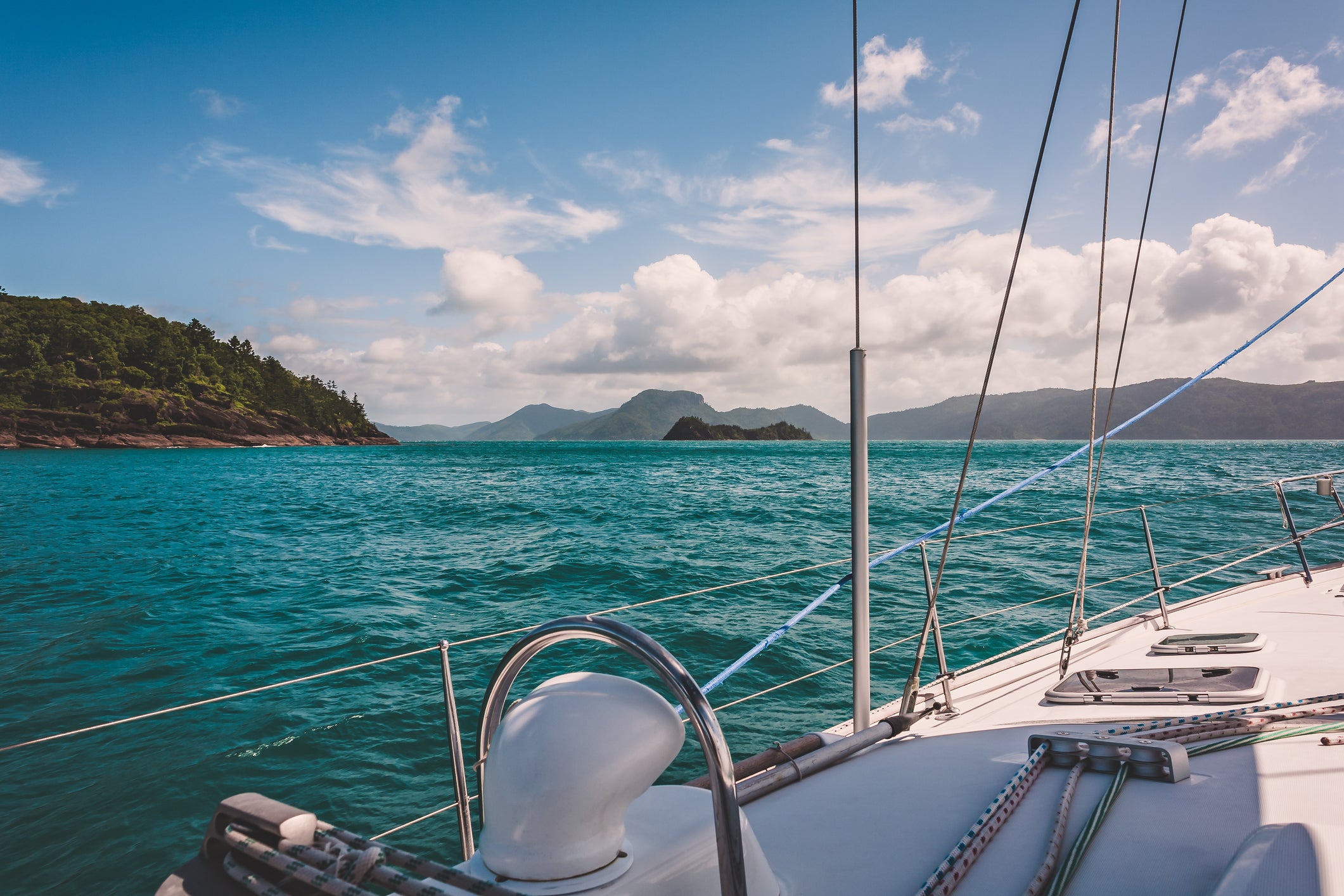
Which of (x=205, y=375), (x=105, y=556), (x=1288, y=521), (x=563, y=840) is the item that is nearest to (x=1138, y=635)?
(x=1288, y=521)

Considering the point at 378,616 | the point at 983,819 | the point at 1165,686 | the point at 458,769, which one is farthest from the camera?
the point at 378,616

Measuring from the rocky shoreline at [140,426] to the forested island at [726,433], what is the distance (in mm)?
77446

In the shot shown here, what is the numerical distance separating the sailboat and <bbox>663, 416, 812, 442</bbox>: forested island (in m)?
131

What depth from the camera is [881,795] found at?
1774 millimetres

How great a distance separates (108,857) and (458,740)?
3460mm

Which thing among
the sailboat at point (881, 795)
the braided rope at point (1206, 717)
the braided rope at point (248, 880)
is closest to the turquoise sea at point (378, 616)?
the braided rope at point (1206, 717)

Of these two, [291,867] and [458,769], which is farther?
[458,769]

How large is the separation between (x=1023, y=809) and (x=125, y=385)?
8519 cm

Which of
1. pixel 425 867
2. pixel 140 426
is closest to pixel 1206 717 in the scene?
pixel 425 867

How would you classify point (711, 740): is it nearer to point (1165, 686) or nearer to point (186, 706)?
point (186, 706)

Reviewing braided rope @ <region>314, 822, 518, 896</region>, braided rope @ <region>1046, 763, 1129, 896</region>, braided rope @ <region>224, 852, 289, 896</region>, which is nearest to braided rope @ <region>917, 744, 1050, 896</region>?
braided rope @ <region>1046, 763, 1129, 896</region>

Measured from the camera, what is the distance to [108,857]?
12.9 ft

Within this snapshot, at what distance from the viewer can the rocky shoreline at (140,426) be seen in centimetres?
5809

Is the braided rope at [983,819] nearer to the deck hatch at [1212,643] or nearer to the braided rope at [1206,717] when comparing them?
the braided rope at [1206,717]
